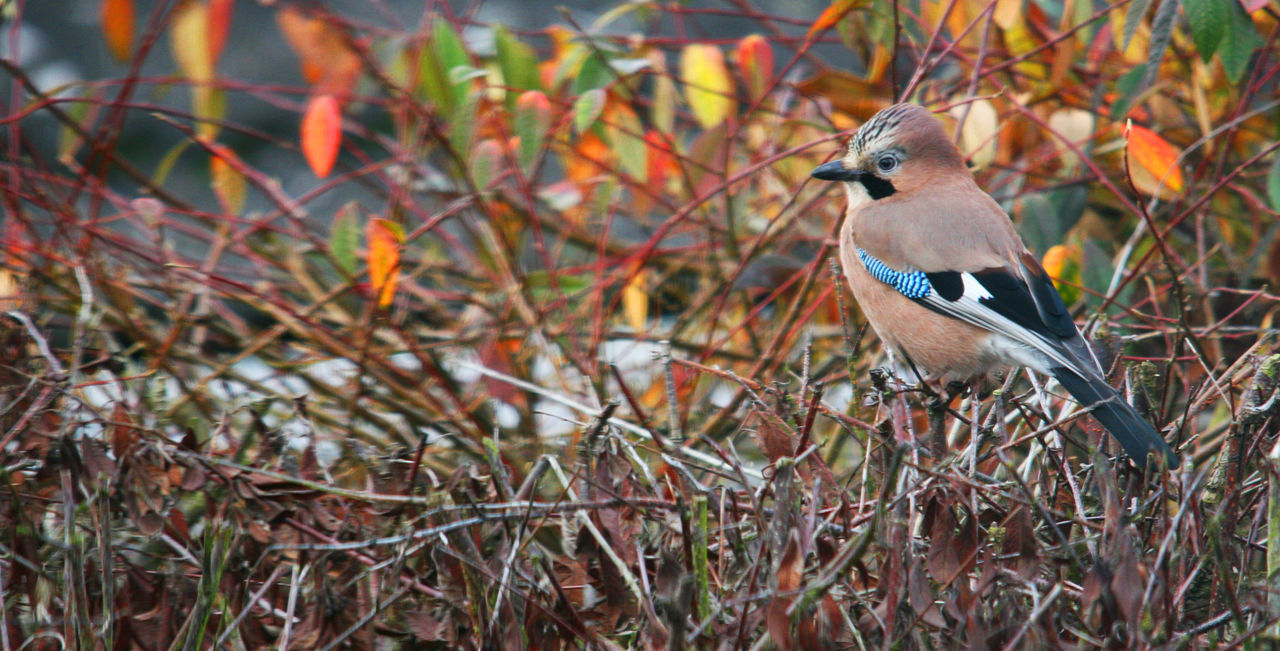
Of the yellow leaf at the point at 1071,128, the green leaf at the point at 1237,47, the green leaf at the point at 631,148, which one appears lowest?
the green leaf at the point at 631,148

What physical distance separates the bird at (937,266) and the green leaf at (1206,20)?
651mm

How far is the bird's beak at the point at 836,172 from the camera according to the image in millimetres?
3236

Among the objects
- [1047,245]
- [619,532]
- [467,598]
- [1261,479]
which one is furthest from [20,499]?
[1047,245]

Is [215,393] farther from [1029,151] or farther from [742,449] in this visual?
[1029,151]

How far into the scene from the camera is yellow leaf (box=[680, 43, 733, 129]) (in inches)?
139

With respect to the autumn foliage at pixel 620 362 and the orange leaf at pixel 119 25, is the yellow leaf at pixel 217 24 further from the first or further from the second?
the orange leaf at pixel 119 25

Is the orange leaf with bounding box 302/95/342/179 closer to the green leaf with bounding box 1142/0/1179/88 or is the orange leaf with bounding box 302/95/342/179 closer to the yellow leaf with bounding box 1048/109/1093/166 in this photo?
the yellow leaf with bounding box 1048/109/1093/166

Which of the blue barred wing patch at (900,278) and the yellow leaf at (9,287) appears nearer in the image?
the yellow leaf at (9,287)

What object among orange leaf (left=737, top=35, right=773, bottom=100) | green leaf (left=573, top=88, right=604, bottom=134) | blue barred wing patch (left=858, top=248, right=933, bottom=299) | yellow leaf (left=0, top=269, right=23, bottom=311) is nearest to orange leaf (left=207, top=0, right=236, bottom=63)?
yellow leaf (left=0, top=269, right=23, bottom=311)

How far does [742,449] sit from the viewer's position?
Result: 153 inches

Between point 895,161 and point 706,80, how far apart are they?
26.6 inches

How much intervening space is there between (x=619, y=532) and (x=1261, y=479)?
3.35 feet

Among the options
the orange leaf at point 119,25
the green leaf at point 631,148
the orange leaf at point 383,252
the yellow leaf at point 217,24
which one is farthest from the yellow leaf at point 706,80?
the orange leaf at point 119,25

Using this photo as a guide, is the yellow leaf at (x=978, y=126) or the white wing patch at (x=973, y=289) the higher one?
the yellow leaf at (x=978, y=126)
